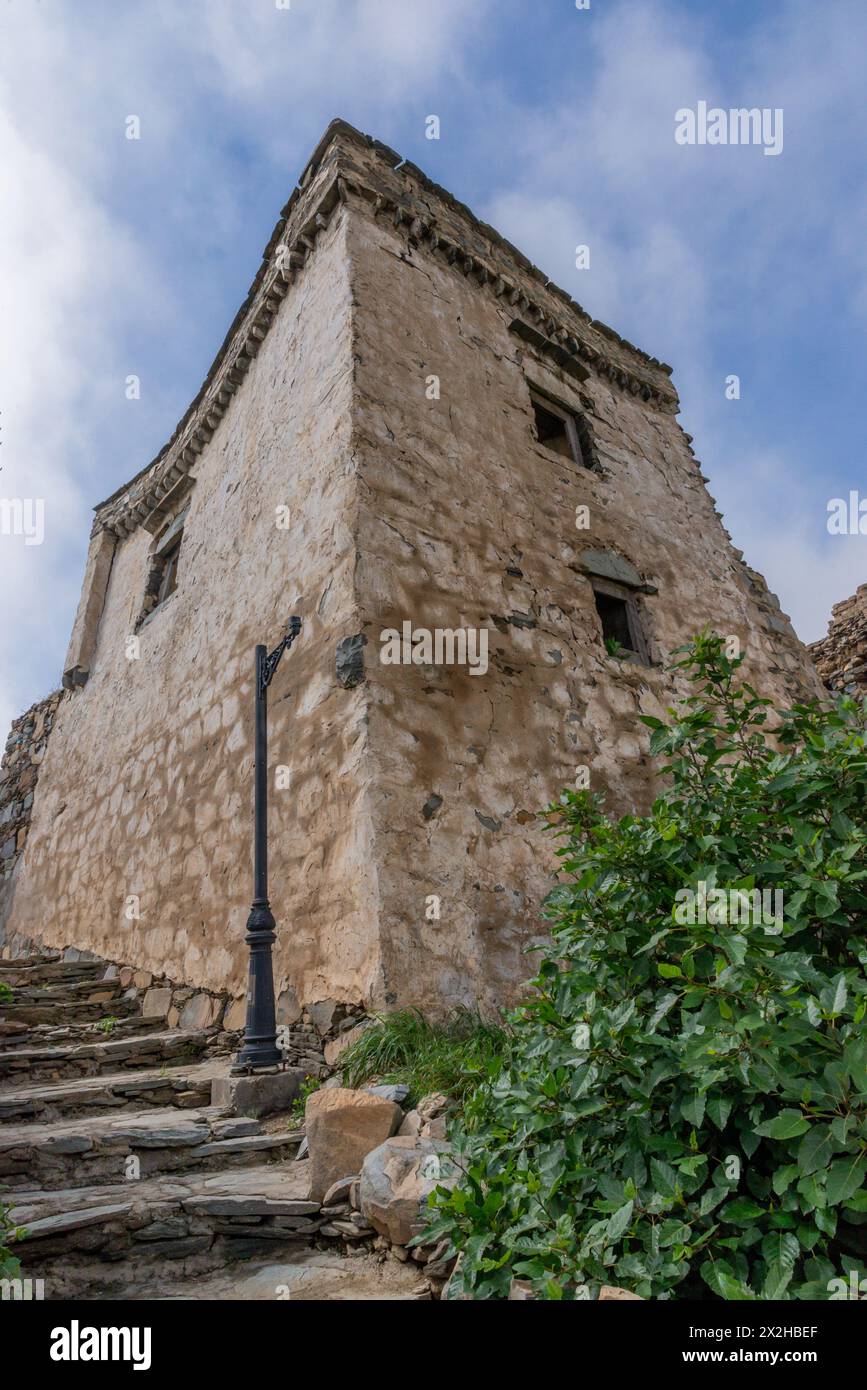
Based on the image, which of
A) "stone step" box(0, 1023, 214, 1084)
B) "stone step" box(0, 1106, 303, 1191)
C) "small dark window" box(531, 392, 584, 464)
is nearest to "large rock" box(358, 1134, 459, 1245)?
"stone step" box(0, 1106, 303, 1191)

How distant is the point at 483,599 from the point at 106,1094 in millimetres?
3398

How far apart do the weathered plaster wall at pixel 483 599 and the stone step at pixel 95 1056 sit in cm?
186

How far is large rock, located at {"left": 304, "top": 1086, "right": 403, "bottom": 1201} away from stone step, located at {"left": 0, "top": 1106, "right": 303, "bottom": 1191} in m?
0.54

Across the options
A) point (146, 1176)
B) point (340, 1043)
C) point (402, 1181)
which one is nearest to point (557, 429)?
point (340, 1043)

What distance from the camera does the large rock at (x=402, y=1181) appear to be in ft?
6.58

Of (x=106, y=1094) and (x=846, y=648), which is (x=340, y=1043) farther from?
(x=846, y=648)

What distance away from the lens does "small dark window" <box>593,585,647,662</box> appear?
5.87m

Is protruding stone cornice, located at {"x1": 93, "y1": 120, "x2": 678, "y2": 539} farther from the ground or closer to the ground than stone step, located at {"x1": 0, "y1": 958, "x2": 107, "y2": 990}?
farther from the ground

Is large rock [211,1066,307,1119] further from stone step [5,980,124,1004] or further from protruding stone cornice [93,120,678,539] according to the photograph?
protruding stone cornice [93,120,678,539]

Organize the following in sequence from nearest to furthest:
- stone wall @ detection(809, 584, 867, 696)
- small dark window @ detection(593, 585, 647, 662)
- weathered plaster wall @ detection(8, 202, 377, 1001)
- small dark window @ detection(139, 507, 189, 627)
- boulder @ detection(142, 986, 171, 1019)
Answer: weathered plaster wall @ detection(8, 202, 377, 1001)
boulder @ detection(142, 986, 171, 1019)
small dark window @ detection(593, 585, 647, 662)
small dark window @ detection(139, 507, 189, 627)
stone wall @ detection(809, 584, 867, 696)

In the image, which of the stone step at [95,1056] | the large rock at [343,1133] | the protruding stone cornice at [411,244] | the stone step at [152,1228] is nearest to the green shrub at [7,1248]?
the stone step at [152,1228]

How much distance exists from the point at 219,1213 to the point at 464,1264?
1157mm

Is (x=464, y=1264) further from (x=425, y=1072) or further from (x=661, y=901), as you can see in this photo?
(x=425, y=1072)
